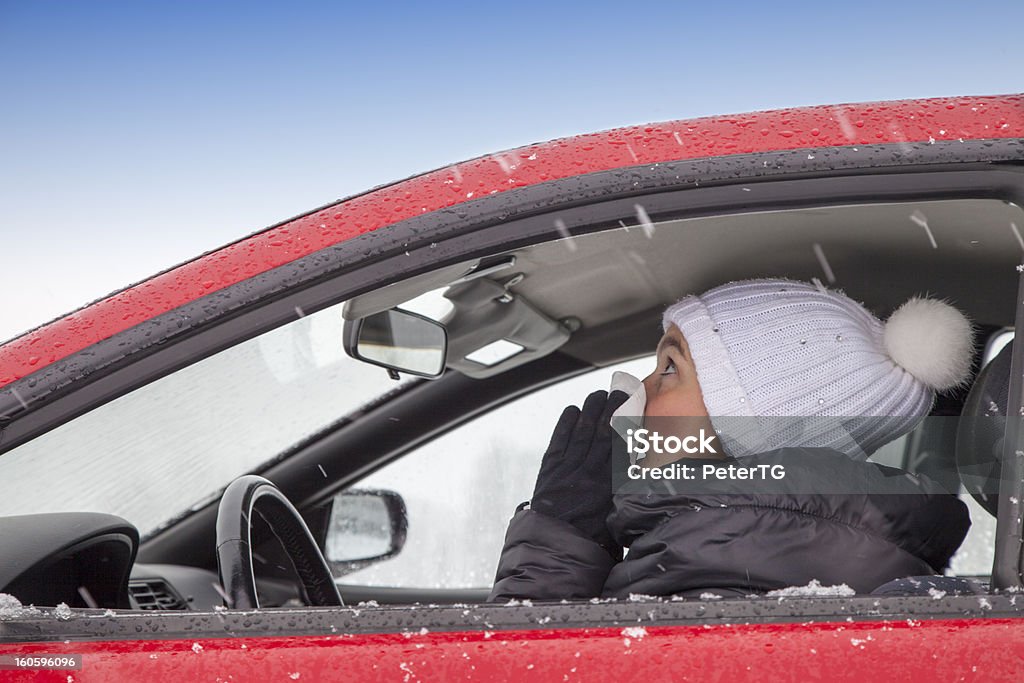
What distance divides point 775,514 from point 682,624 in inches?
10.4

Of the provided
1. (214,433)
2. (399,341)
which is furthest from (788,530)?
(214,433)

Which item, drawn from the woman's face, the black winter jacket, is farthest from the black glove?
the black winter jacket

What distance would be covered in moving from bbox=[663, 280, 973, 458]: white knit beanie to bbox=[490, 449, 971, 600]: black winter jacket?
7cm

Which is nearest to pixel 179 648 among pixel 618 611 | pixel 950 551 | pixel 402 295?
pixel 618 611

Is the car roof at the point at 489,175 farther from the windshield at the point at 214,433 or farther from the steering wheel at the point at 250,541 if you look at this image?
the windshield at the point at 214,433

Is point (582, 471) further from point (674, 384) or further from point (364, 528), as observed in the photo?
point (364, 528)

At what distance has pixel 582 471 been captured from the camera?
1562 millimetres

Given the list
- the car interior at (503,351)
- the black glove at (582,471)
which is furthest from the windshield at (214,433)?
the black glove at (582,471)

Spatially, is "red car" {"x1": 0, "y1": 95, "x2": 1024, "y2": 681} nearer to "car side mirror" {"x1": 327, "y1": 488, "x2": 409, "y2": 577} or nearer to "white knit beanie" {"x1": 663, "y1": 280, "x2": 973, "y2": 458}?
"white knit beanie" {"x1": 663, "y1": 280, "x2": 973, "y2": 458}

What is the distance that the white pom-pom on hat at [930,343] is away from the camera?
1342 millimetres

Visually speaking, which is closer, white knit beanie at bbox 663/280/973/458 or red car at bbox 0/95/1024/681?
red car at bbox 0/95/1024/681

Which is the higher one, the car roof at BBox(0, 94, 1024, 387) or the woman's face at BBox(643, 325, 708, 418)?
the car roof at BBox(0, 94, 1024, 387)

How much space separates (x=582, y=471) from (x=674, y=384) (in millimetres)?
227

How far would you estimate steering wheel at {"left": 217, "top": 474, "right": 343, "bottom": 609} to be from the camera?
1.48 m
